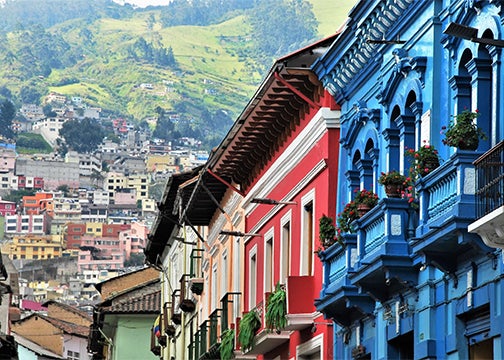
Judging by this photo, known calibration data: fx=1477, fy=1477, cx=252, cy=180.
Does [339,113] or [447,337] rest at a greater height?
[339,113]

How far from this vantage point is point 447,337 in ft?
63.6

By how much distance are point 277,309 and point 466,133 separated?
10.6 metres

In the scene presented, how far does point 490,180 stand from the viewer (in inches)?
659

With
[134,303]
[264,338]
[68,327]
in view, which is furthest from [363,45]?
[68,327]

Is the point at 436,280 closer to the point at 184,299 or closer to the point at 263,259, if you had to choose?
the point at 263,259

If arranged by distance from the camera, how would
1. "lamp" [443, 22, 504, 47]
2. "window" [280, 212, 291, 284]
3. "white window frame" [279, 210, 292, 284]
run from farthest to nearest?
1. "window" [280, 212, 291, 284]
2. "white window frame" [279, 210, 292, 284]
3. "lamp" [443, 22, 504, 47]

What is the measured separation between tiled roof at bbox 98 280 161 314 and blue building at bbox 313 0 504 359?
151ft

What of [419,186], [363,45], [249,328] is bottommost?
[419,186]

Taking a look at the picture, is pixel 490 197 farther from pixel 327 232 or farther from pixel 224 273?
pixel 224 273

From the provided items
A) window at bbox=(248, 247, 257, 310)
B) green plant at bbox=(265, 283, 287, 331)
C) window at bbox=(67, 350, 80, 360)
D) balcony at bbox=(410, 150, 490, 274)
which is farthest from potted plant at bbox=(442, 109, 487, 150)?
window at bbox=(67, 350, 80, 360)

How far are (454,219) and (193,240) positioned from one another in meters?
34.9

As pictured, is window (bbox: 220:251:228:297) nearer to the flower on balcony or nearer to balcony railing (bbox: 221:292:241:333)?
balcony railing (bbox: 221:292:241:333)

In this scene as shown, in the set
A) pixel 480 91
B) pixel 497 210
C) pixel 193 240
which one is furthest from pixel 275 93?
pixel 193 240

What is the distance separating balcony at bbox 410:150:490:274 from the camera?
1733 centimetres
